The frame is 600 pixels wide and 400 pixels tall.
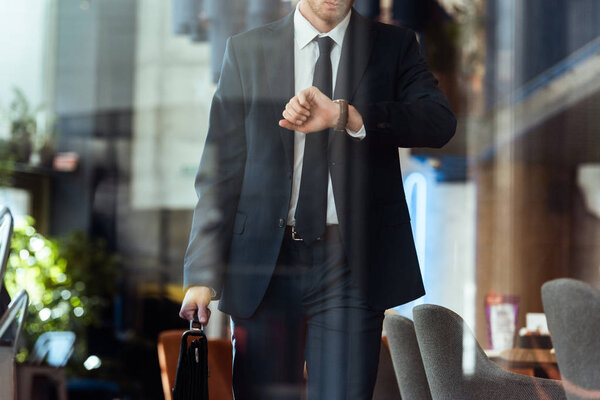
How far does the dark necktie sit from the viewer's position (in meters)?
1.81

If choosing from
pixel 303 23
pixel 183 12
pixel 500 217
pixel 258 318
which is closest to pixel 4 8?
pixel 183 12

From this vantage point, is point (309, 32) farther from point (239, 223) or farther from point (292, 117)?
point (239, 223)

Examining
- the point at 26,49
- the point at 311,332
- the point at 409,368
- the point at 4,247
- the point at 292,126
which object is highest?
the point at 26,49

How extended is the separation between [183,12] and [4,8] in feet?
2.79

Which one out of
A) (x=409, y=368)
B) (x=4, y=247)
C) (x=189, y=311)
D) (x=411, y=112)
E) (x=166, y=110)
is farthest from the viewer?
(x=166, y=110)

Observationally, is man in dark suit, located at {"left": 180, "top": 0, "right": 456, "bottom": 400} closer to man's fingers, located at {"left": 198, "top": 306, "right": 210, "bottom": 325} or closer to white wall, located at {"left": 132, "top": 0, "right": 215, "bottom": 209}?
man's fingers, located at {"left": 198, "top": 306, "right": 210, "bottom": 325}

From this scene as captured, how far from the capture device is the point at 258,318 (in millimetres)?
1834

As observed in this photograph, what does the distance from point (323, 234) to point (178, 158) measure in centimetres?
121

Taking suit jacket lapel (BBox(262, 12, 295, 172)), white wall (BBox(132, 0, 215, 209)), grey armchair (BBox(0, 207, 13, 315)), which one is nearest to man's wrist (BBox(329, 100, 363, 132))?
suit jacket lapel (BBox(262, 12, 295, 172))

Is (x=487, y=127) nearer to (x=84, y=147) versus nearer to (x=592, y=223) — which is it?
(x=592, y=223)

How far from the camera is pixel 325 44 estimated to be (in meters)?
1.88

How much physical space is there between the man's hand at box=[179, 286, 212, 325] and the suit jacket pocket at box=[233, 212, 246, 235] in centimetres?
Result: 16

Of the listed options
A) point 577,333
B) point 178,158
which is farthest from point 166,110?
point 577,333

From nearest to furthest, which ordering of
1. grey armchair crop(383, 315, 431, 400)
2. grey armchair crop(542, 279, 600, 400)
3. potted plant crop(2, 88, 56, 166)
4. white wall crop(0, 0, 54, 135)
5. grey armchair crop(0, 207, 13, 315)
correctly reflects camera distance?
grey armchair crop(542, 279, 600, 400), grey armchair crop(0, 207, 13, 315), grey armchair crop(383, 315, 431, 400), white wall crop(0, 0, 54, 135), potted plant crop(2, 88, 56, 166)
